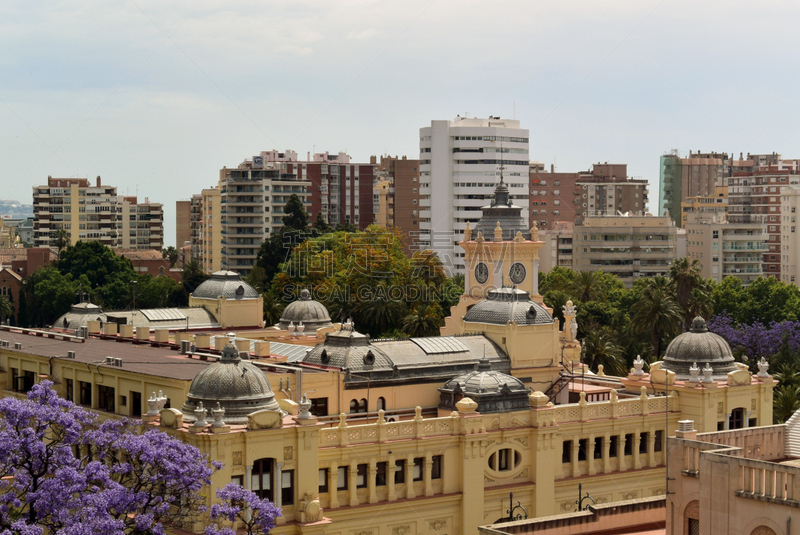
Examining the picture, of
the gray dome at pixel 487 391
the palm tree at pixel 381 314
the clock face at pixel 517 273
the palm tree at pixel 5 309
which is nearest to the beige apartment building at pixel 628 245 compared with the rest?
the palm tree at pixel 381 314

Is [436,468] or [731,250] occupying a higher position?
[731,250]

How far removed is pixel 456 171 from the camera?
16225cm

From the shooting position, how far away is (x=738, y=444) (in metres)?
33.4

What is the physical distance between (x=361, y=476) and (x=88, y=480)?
13.0m

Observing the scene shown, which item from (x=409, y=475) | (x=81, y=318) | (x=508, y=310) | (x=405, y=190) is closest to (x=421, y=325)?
(x=81, y=318)

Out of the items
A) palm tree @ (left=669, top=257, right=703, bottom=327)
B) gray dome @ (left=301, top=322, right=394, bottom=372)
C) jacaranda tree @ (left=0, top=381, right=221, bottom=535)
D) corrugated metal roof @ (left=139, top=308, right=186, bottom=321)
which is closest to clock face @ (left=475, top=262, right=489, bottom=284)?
corrugated metal roof @ (left=139, top=308, right=186, bottom=321)

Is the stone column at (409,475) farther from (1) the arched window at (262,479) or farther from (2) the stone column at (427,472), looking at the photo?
(1) the arched window at (262,479)

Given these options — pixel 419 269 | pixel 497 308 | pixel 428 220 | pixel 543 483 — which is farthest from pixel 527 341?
pixel 428 220

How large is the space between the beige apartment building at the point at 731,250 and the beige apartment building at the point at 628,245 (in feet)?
16.4

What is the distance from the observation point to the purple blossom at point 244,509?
41.1 metres

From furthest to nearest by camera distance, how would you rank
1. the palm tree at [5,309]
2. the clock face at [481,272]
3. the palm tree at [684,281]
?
the palm tree at [5,309] → the palm tree at [684,281] → the clock face at [481,272]

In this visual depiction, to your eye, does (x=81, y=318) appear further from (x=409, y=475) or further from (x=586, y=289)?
(x=586, y=289)

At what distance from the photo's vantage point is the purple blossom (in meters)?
41.1

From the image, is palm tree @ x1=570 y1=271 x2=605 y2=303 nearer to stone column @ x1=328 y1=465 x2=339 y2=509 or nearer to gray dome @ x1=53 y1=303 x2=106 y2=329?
gray dome @ x1=53 y1=303 x2=106 y2=329
